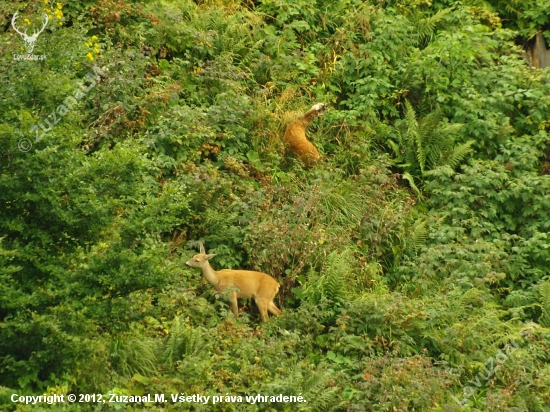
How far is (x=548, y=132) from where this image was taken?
52.5ft

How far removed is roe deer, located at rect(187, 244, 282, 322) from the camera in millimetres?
11406

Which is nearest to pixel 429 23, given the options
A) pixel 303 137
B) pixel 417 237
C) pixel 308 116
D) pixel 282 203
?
pixel 308 116

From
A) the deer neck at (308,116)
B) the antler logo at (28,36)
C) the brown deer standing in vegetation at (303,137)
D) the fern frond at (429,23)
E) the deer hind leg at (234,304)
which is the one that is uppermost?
the antler logo at (28,36)

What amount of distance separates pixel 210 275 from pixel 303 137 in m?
3.67

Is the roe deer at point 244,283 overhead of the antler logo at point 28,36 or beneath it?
beneath

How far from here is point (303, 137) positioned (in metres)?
14.4

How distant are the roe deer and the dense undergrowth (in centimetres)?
23

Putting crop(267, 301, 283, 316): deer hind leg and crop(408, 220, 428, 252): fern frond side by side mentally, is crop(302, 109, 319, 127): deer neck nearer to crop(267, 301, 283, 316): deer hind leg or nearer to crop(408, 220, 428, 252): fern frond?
crop(408, 220, 428, 252): fern frond

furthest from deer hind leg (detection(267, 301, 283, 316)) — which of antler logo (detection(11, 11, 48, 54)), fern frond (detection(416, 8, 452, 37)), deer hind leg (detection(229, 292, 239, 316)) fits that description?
fern frond (detection(416, 8, 452, 37))

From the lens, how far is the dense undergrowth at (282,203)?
9203 mm

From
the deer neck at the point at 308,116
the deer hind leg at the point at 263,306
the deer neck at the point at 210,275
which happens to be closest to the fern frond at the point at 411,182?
the deer neck at the point at 308,116

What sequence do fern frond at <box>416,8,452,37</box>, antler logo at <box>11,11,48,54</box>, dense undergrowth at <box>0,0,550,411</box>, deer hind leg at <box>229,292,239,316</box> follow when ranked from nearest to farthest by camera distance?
dense undergrowth at <box>0,0,550,411</box>
antler logo at <box>11,11,48,54</box>
deer hind leg at <box>229,292,239,316</box>
fern frond at <box>416,8,452,37</box>

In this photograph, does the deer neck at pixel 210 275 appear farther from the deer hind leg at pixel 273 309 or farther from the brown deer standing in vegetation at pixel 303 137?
the brown deer standing in vegetation at pixel 303 137

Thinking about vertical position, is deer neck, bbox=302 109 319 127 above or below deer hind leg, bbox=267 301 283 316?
above
